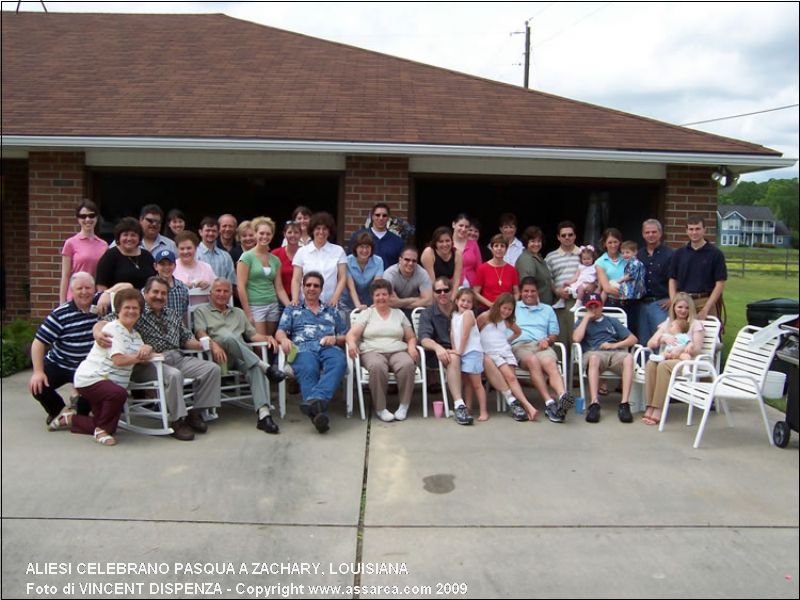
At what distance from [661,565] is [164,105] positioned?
695 centimetres

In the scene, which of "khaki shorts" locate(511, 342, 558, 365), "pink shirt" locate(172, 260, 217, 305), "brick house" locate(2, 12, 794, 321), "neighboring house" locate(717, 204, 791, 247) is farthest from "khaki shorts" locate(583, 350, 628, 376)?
"pink shirt" locate(172, 260, 217, 305)

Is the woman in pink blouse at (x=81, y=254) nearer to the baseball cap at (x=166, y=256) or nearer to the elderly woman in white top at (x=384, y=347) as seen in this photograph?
the baseball cap at (x=166, y=256)

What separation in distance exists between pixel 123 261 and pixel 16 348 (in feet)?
8.19

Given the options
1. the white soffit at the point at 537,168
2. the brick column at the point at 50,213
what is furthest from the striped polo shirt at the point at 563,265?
the brick column at the point at 50,213

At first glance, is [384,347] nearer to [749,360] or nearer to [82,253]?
[82,253]

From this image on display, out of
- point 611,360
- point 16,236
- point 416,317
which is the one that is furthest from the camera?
point 16,236

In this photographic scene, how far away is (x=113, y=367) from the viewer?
4898 mm

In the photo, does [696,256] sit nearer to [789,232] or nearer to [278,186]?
[789,232]

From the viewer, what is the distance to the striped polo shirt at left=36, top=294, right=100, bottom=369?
501 centimetres

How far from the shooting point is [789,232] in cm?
229

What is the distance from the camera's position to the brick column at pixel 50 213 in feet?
24.6

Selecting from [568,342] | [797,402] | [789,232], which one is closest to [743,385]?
[797,402]

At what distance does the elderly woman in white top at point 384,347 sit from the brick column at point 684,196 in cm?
344

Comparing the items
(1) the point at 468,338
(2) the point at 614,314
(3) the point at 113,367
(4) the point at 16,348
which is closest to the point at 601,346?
(2) the point at 614,314
